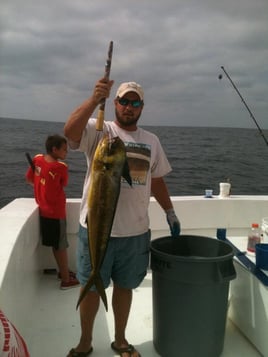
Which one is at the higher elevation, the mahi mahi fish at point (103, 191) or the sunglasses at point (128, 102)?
the sunglasses at point (128, 102)

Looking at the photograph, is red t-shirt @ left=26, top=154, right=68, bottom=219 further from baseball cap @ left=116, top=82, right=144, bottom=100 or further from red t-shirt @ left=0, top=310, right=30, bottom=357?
red t-shirt @ left=0, top=310, right=30, bottom=357

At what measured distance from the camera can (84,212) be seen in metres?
2.44

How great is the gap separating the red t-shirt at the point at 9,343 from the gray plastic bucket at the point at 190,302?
1147 mm

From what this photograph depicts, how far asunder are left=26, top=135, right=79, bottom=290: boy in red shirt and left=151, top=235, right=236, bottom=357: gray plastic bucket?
143 cm

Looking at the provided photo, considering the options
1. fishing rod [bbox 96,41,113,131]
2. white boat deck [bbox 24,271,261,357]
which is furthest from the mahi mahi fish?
white boat deck [bbox 24,271,261,357]

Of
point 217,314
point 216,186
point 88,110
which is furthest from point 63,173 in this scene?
point 216,186

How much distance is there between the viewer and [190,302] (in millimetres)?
2393

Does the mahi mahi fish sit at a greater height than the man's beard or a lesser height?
lesser

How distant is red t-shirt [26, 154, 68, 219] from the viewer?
12.0ft

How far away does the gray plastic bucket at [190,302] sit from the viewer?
234 centimetres

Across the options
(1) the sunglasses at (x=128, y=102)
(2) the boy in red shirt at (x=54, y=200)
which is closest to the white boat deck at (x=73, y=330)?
(2) the boy in red shirt at (x=54, y=200)

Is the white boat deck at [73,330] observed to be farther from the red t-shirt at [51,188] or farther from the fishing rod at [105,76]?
the fishing rod at [105,76]

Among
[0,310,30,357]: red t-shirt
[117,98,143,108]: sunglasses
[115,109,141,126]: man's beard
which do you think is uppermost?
[117,98,143,108]: sunglasses

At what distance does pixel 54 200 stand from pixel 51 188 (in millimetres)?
125
